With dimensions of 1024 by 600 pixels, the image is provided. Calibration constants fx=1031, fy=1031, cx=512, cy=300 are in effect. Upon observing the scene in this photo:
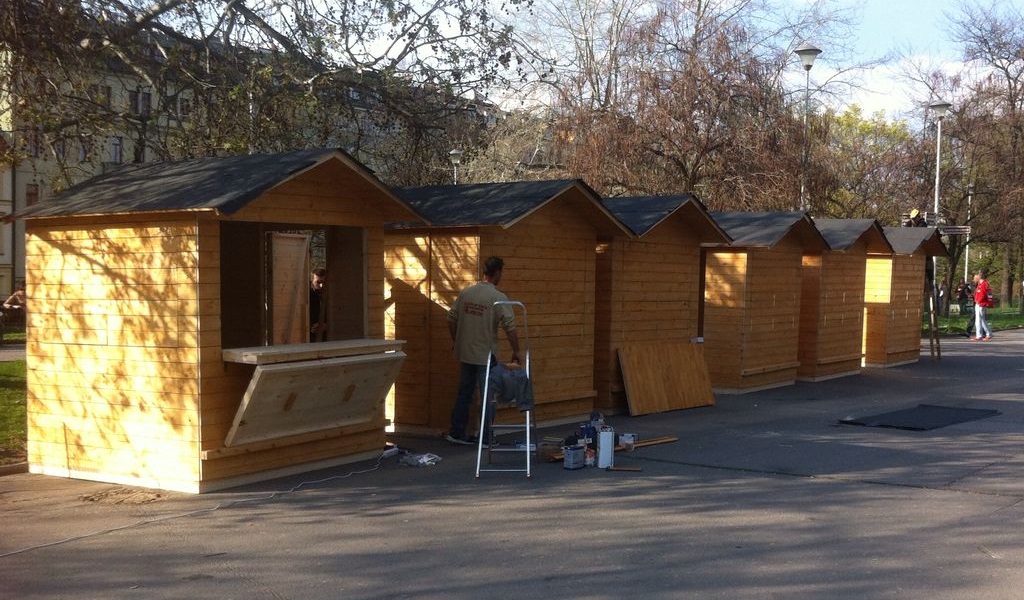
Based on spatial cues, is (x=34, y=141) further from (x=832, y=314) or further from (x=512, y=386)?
(x=832, y=314)

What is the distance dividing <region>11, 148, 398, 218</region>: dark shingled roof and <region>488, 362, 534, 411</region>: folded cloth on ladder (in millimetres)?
2135

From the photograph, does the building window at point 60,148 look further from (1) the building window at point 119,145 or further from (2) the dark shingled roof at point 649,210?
(2) the dark shingled roof at point 649,210

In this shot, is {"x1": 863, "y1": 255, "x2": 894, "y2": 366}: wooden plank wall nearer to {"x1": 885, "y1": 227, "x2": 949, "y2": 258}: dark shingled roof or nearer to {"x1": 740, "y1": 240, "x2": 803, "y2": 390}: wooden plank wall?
{"x1": 885, "y1": 227, "x2": 949, "y2": 258}: dark shingled roof

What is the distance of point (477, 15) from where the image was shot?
592 inches

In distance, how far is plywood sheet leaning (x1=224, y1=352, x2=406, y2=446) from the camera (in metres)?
8.96

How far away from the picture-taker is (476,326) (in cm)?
1112

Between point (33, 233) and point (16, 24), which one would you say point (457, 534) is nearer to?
point (33, 233)

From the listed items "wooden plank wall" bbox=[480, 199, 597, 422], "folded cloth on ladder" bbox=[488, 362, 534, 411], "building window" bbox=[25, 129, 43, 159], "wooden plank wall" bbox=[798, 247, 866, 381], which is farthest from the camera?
"wooden plank wall" bbox=[798, 247, 866, 381]

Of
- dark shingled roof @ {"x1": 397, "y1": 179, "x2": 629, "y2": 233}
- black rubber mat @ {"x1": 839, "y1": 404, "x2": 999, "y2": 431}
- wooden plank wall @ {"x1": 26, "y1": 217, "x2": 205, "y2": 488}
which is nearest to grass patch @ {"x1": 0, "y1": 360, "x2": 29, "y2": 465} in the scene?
wooden plank wall @ {"x1": 26, "y1": 217, "x2": 205, "y2": 488}

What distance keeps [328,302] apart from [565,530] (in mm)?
4720

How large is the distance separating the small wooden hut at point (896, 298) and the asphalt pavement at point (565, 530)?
10942mm

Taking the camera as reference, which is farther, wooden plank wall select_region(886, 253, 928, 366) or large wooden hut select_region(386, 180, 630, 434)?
wooden plank wall select_region(886, 253, 928, 366)

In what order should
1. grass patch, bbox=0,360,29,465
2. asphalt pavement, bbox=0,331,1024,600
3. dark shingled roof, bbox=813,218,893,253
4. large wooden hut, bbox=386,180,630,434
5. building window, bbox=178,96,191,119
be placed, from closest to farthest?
asphalt pavement, bbox=0,331,1024,600 → grass patch, bbox=0,360,29,465 → large wooden hut, bbox=386,180,630,434 → building window, bbox=178,96,191,119 → dark shingled roof, bbox=813,218,893,253

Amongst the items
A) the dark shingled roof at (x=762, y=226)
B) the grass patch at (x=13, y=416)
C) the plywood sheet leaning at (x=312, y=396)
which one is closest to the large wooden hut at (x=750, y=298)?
the dark shingled roof at (x=762, y=226)
